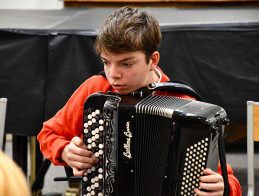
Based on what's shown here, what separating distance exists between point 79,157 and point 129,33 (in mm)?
391

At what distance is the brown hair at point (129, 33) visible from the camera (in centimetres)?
131

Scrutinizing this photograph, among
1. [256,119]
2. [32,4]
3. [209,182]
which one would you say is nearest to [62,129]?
[209,182]

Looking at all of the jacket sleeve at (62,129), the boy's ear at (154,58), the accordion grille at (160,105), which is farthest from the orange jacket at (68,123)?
the accordion grille at (160,105)

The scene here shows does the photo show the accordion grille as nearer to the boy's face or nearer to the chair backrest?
the boy's face

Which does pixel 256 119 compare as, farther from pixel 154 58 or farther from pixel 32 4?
pixel 32 4

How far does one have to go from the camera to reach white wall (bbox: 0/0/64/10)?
3.49 m

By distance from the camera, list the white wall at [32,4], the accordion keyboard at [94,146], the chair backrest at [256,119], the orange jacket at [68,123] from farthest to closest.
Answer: the white wall at [32,4] → the chair backrest at [256,119] → the orange jacket at [68,123] → the accordion keyboard at [94,146]

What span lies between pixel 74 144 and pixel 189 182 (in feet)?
1.19

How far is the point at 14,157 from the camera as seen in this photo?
2.66 metres

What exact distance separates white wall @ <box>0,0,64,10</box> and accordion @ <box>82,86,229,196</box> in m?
2.32

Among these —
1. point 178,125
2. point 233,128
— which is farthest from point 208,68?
Answer: point 233,128

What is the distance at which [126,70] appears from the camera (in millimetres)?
1325

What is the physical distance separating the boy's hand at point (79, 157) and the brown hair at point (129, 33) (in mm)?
286

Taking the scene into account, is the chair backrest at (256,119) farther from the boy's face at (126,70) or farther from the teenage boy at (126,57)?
the boy's face at (126,70)
